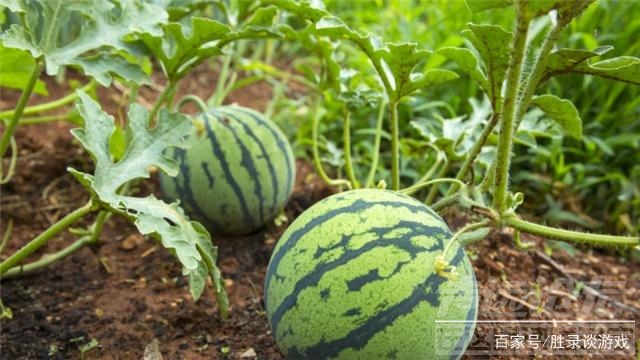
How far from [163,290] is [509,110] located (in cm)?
135

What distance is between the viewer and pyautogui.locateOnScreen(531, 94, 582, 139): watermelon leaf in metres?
1.98

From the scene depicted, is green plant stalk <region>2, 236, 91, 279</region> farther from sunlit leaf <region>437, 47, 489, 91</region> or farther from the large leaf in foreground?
the large leaf in foreground

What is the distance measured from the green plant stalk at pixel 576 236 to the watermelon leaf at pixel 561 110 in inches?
14.1

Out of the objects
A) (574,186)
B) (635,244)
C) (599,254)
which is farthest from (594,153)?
(635,244)

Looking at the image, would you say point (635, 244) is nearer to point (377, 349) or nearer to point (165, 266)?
point (377, 349)

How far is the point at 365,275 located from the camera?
5.70ft

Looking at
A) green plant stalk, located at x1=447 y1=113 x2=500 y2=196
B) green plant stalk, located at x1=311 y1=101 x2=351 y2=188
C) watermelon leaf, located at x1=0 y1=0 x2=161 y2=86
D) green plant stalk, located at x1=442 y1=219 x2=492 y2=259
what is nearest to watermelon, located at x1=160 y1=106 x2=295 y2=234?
green plant stalk, located at x1=311 y1=101 x2=351 y2=188

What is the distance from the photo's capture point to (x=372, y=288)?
1.73 m

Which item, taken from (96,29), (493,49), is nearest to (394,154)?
(493,49)

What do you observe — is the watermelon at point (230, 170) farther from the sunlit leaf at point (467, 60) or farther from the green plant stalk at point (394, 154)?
the sunlit leaf at point (467, 60)

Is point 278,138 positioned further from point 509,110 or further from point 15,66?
point 509,110

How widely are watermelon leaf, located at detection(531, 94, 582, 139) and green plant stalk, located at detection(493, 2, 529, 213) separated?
273mm

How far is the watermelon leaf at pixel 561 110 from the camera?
1980 millimetres

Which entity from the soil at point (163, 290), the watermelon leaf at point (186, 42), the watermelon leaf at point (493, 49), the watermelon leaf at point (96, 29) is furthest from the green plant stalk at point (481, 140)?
the watermelon leaf at point (96, 29)
